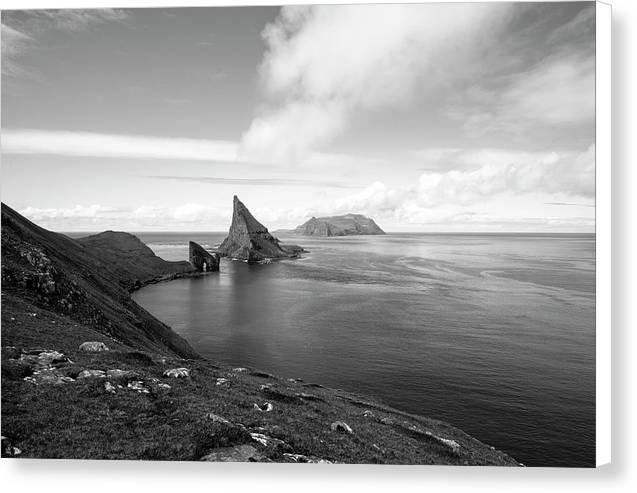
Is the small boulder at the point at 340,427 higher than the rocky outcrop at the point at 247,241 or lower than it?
lower

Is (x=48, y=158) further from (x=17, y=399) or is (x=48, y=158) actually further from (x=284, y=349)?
(x=284, y=349)

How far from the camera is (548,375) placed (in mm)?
30438

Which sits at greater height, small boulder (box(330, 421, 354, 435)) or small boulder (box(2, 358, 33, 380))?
small boulder (box(2, 358, 33, 380))

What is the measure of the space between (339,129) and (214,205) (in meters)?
15.1

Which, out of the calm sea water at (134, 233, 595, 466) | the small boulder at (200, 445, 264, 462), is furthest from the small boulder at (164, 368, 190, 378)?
the calm sea water at (134, 233, 595, 466)

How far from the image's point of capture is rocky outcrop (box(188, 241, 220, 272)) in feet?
369

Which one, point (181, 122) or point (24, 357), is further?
point (181, 122)

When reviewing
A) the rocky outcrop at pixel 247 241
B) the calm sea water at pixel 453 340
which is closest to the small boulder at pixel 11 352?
the calm sea water at pixel 453 340

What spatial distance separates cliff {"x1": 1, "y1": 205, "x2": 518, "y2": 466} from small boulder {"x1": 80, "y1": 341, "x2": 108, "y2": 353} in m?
0.07

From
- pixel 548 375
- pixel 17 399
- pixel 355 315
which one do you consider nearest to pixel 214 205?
pixel 17 399

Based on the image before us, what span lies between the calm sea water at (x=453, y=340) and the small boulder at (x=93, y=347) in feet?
61.4

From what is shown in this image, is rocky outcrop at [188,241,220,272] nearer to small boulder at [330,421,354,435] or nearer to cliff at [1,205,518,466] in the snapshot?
cliff at [1,205,518,466]

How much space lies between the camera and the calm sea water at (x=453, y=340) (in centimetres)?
2461
